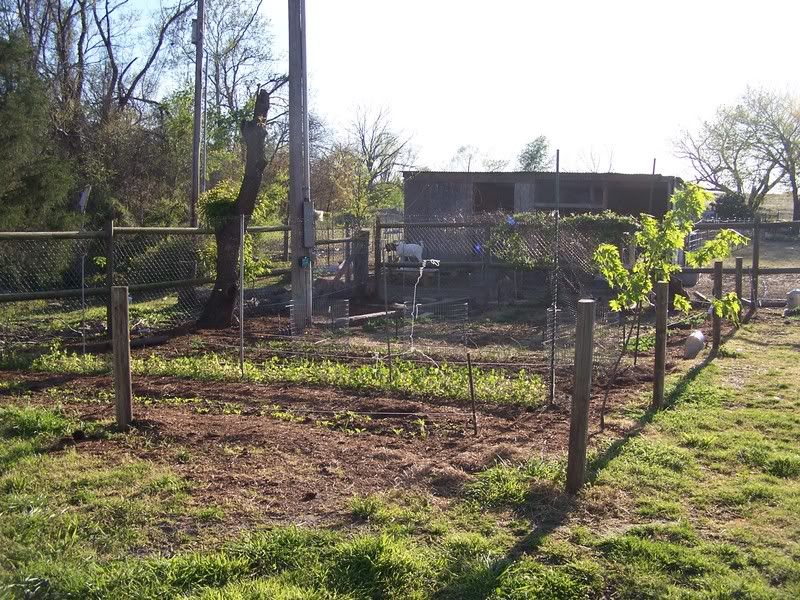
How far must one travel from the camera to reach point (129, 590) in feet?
12.3

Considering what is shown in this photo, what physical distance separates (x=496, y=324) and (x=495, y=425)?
6.91m

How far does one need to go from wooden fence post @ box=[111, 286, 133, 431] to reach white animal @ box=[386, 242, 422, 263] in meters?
12.0

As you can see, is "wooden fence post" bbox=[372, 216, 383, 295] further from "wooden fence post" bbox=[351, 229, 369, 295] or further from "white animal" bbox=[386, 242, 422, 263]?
"white animal" bbox=[386, 242, 422, 263]

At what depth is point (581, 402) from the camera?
502 centimetres

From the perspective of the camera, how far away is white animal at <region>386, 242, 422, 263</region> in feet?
60.2

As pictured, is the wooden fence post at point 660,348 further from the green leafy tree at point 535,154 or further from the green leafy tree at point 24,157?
the green leafy tree at point 535,154

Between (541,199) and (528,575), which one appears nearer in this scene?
(528,575)

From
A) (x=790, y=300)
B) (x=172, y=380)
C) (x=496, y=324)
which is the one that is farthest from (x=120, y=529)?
(x=790, y=300)

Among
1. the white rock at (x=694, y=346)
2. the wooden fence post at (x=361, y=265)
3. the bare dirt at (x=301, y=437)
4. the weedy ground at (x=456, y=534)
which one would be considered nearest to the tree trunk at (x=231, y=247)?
the wooden fence post at (x=361, y=265)

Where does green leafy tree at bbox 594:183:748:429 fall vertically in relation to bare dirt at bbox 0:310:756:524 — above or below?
above

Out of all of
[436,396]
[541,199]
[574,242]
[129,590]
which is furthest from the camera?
[541,199]

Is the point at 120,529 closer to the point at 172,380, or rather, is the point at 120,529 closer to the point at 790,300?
the point at 172,380

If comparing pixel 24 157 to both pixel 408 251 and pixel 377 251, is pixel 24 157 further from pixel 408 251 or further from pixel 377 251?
pixel 408 251

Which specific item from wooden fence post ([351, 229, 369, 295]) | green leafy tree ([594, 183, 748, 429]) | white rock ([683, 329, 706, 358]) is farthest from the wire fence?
green leafy tree ([594, 183, 748, 429])
